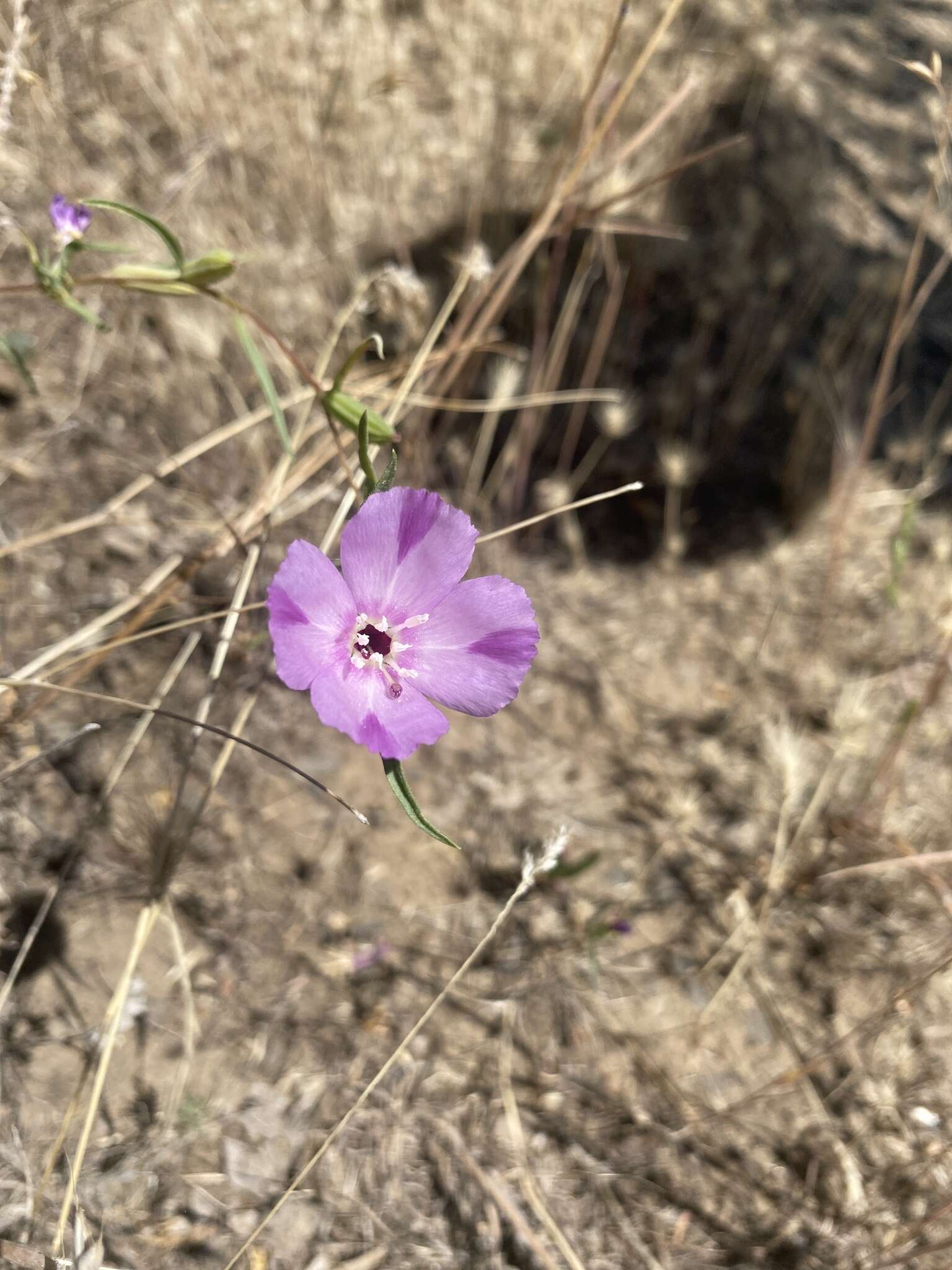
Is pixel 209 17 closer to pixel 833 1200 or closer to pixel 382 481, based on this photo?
pixel 382 481

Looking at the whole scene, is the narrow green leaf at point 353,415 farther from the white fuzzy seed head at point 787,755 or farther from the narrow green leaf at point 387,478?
the white fuzzy seed head at point 787,755

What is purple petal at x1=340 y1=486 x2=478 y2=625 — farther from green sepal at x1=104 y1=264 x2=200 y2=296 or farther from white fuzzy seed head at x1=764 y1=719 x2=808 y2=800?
white fuzzy seed head at x1=764 y1=719 x2=808 y2=800

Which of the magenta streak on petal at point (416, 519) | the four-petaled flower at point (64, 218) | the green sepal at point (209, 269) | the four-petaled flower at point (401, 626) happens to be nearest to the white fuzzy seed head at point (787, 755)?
the four-petaled flower at point (401, 626)

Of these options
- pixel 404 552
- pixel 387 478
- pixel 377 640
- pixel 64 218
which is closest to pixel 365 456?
pixel 387 478

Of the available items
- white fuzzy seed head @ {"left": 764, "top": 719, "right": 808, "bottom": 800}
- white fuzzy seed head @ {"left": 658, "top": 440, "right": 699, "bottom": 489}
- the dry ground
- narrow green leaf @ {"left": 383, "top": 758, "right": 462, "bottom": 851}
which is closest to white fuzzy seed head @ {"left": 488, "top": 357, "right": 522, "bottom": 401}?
the dry ground

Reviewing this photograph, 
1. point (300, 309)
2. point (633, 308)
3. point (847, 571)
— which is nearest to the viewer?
point (300, 309)

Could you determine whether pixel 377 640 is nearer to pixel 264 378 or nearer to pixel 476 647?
pixel 476 647

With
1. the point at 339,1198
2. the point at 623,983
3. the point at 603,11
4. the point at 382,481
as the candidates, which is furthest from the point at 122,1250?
the point at 603,11
